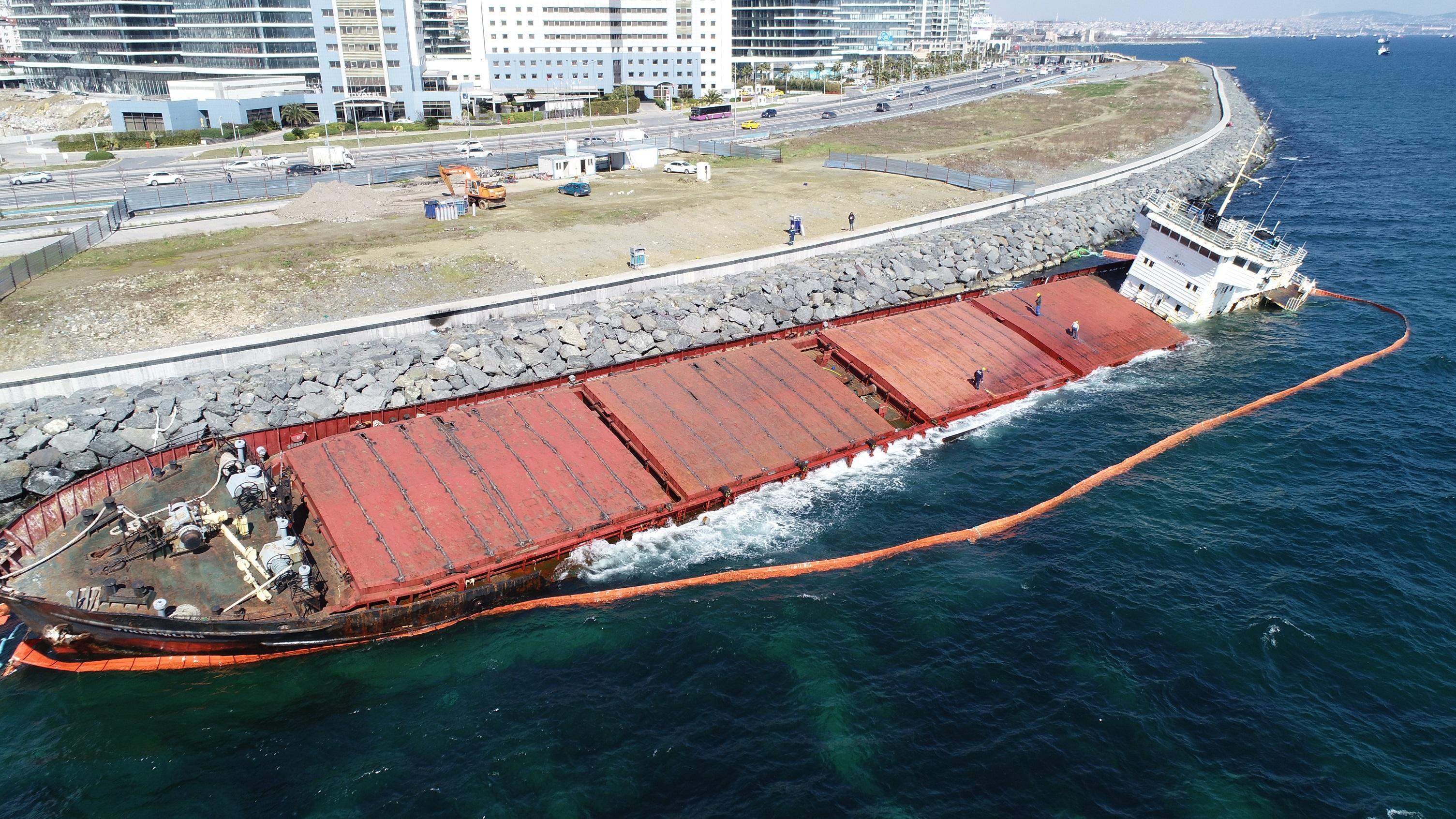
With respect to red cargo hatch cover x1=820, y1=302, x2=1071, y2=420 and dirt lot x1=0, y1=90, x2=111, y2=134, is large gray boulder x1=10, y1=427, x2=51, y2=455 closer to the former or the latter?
red cargo hatch cover x1=820, y1=302, x2=1071, y2=420

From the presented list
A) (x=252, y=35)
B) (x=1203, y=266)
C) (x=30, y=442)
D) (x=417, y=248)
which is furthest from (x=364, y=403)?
(x=252, y=35)

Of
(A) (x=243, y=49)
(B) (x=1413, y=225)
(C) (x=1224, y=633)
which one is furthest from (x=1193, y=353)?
(A) (x=243, y=49)

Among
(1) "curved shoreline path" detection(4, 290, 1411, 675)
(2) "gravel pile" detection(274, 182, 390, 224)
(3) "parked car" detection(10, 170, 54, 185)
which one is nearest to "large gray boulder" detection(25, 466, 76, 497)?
(1) "curved shoreline path" detection(4, 290, 1411, 675)

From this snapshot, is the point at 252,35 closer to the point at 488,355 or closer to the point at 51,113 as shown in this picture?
the point at 51,113

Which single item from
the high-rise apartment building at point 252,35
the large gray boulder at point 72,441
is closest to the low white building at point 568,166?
the large gray boulder at point 72,441

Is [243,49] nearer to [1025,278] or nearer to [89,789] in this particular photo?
[1025,278]
